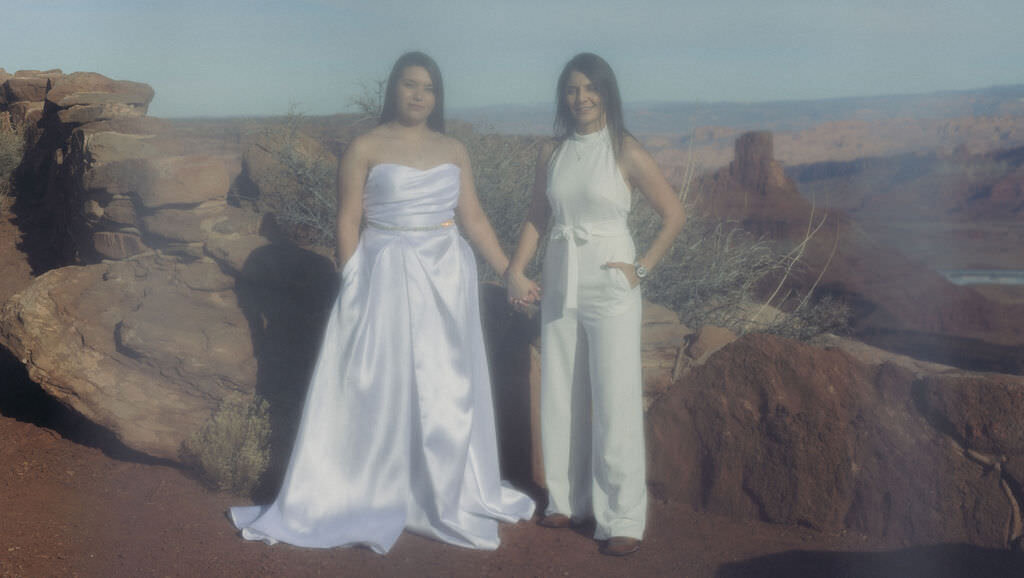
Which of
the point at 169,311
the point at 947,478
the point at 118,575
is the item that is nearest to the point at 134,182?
the point at 169,311

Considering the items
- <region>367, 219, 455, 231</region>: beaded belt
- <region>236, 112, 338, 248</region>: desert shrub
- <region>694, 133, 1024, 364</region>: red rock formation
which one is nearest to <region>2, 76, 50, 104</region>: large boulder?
<region>236, 112, 338, 248</region>: desert shrub

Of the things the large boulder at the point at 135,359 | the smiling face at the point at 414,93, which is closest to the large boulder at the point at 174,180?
the large boulder at the point at 135,359

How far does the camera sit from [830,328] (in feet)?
23.7

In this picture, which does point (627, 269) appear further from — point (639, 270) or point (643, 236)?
point (643, 236)

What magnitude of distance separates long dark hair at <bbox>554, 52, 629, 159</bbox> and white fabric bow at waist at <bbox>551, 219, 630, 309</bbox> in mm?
296

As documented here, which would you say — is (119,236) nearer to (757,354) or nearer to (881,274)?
(757,354)

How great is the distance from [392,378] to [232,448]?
44.1 inches

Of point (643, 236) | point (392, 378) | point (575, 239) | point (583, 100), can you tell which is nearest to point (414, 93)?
point (583, 100)

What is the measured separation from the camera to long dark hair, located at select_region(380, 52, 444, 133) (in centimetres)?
341

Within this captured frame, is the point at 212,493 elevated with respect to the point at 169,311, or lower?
lower

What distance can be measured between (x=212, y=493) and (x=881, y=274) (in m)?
10.4

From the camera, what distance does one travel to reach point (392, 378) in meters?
3.62

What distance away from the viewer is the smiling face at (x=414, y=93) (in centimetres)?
341

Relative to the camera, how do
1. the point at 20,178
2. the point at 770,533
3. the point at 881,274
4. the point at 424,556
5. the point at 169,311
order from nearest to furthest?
the point at 424,556 < the point at 770,533 < the point at 169,311 < the point at 20,178 < the point at 881,274
